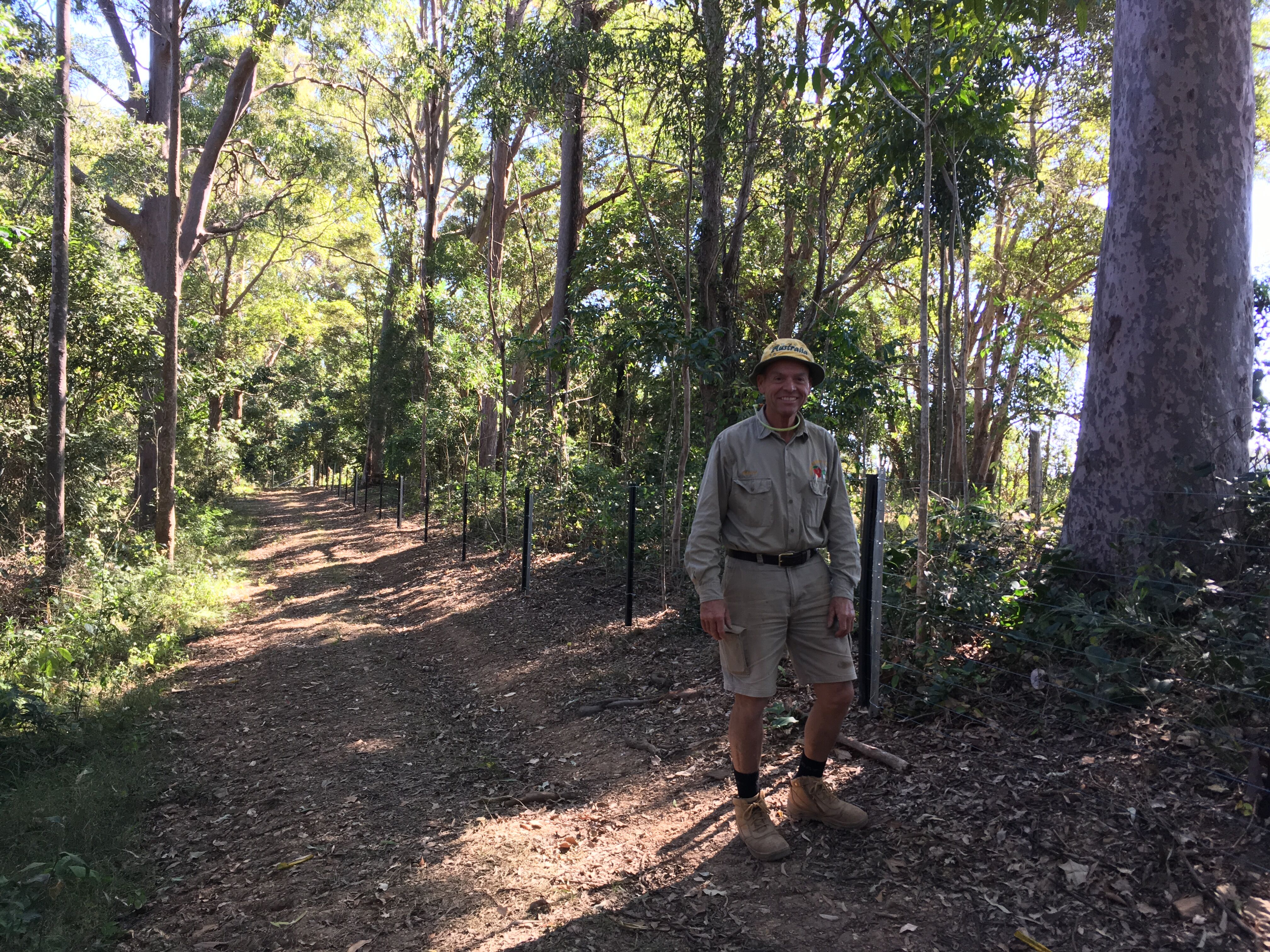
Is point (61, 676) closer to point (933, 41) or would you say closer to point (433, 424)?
point (933, 41)

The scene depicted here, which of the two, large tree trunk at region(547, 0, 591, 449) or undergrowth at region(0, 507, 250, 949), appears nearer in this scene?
undergrowth at region(0, 507, 250, 949)

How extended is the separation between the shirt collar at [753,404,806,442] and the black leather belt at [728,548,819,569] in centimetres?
48

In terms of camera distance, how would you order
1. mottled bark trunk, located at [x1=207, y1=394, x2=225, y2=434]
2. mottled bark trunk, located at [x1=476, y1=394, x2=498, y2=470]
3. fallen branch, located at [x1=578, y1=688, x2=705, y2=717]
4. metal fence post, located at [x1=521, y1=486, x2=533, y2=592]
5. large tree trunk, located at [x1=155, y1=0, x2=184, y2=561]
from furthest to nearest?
mottled bark trunk, located at [x1=207, y1=394, x2=225, y2=434] < mottled bark trunk, located at [x1=476, y1=394, x2=498, y2=470] < large tree trunk, located at [x1=155, y1=0, x2=184, y2=561] < metal fence post, located at [x1=521, y1=486, x2=533, y2=592] < fallen branch, located at [x1=578, y1=688, x2=705, y2=717]

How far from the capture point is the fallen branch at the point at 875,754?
3.78 metres

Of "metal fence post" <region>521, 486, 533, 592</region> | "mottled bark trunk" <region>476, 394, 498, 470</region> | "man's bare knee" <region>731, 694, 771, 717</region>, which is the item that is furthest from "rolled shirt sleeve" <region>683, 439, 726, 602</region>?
"mottled bark trunk" <region>476, 394, 498, 470</region>

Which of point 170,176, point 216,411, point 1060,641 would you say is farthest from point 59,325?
point 216,411

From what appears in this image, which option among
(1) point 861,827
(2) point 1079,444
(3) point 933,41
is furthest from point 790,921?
(3) point 933,41

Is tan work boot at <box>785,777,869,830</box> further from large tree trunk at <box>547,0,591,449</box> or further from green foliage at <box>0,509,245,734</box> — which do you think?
large tree trunk at <box>547,0,591,449</box>

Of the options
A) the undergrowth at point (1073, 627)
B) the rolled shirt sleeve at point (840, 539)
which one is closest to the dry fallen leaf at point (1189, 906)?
the undergrowth at point (1073, 627)

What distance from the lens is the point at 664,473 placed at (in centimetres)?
826

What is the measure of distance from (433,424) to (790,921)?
57.8ft

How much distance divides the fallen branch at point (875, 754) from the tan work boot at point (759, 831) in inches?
31.4

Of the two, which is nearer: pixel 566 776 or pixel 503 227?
pixel 566 776

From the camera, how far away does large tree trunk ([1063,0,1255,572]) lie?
4.31 m
